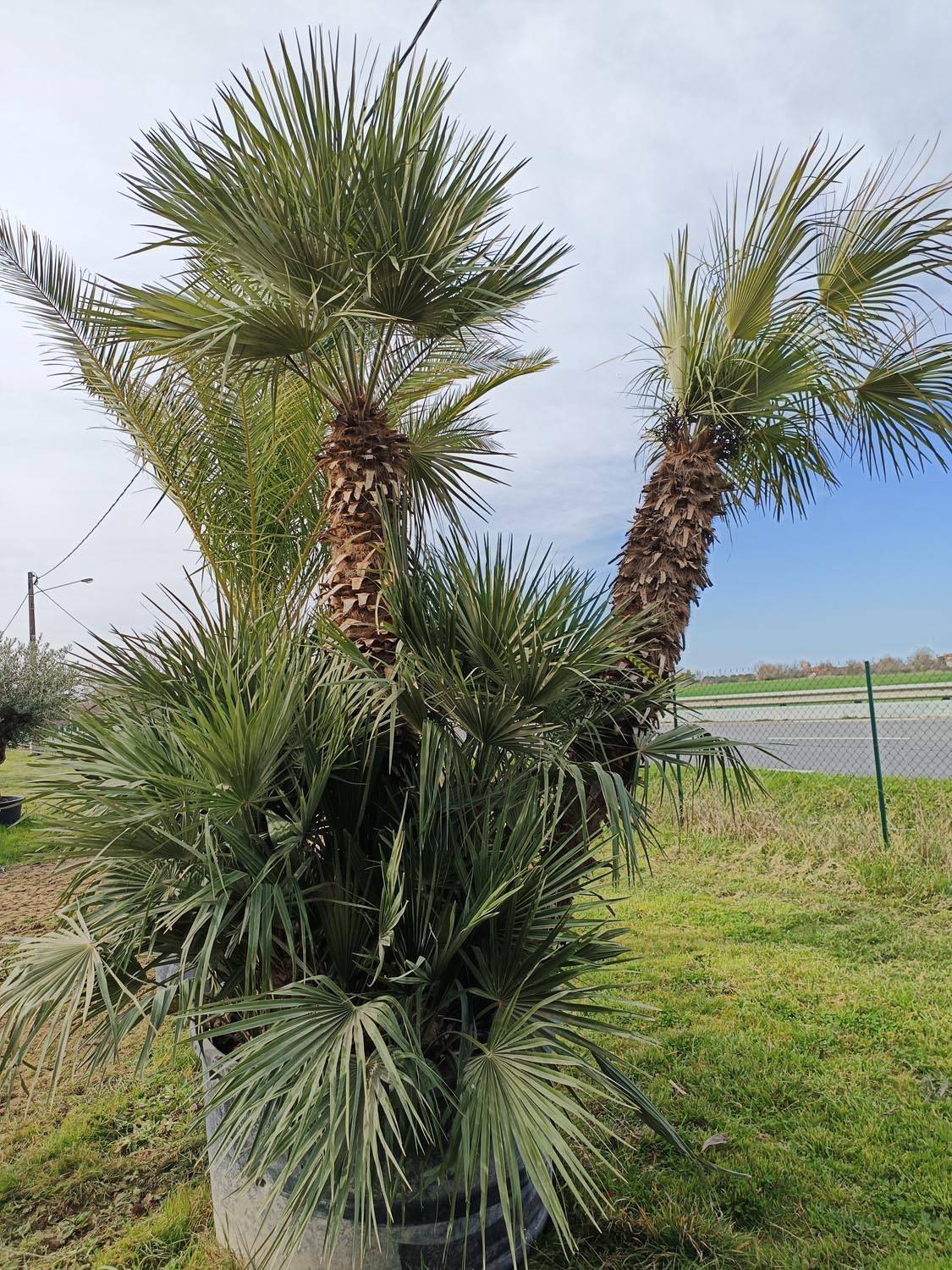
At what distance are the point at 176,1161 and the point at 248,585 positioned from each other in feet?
9.64

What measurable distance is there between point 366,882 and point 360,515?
1.40 m

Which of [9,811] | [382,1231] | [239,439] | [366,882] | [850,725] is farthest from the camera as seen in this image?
[850,725]

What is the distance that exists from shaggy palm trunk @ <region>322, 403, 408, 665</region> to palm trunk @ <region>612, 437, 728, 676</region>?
1.03 meters

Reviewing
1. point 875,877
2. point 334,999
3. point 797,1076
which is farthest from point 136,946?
point 875,877

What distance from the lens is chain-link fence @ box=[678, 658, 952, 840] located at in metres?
9.97

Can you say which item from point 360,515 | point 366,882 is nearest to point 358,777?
point 366,882

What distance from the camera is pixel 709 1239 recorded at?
97.5 inches

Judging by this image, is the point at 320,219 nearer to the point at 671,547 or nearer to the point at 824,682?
the point at 671,547

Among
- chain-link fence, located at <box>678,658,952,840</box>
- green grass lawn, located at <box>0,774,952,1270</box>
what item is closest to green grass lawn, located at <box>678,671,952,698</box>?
chain-link fence, located at <box>678,658,952,840</box>

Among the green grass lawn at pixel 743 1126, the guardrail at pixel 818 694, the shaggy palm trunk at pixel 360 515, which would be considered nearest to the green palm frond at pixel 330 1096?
the green grass lawn at pixel 743 1126

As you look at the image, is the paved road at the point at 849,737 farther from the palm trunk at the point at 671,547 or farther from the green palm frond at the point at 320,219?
the green palm frond at the point at 320,219

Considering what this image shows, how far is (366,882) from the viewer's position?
264 cm

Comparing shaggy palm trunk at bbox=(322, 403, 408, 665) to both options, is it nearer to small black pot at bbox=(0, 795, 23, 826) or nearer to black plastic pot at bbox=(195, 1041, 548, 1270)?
black plastic pot at bbox=(195, 1041, 548, 1270)

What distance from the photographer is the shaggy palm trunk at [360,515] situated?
299 cm
